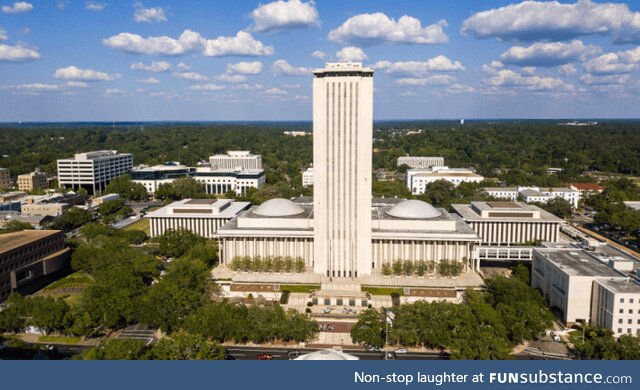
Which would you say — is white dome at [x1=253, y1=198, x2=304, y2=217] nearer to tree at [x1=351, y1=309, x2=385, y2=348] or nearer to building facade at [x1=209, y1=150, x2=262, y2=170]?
tree at [x1=351, y1=309, x2=385, y2=348]

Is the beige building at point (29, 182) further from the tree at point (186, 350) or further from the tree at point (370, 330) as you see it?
the tree at point (370, 330)

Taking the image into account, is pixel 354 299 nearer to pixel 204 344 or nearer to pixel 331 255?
pixel 331 255

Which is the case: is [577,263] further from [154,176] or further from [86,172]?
[86,172]

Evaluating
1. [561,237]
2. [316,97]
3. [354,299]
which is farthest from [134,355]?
[561,237]

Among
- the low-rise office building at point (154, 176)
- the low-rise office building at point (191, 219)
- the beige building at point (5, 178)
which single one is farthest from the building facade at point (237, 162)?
the low-rise office building at point (191, 219)

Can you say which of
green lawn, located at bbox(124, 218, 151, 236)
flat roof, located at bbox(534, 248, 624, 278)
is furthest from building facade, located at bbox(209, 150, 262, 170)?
flat roof, located at bbox(534, 248, 624, 278)

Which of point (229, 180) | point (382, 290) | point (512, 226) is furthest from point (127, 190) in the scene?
point (512, 226)
